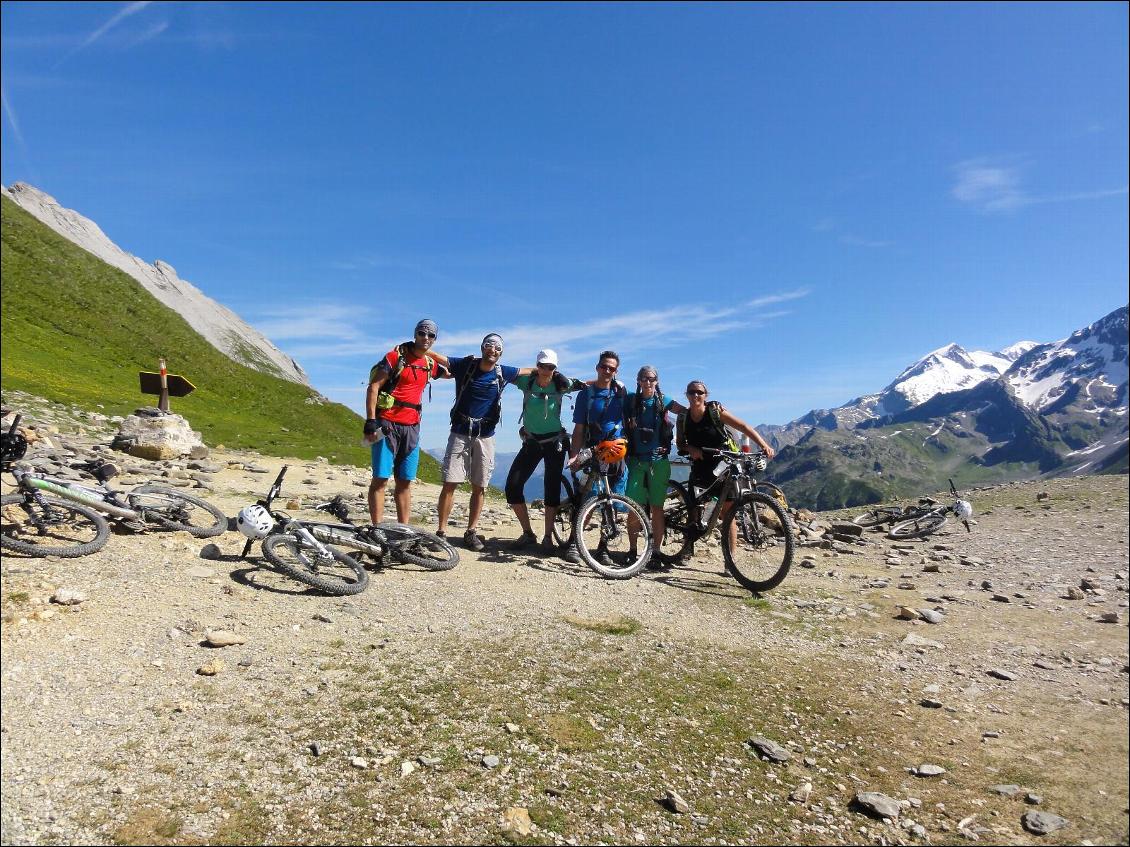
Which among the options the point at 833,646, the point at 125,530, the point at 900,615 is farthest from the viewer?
the point at 125,530

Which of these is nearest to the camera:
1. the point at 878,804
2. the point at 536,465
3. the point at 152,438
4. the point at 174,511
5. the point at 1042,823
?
the point at 1042,823

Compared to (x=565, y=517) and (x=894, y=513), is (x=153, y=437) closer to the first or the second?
(x=565, y=517)

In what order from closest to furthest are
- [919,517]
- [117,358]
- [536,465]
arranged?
1. [536,465]
2. [919,517]
3. [117,358]

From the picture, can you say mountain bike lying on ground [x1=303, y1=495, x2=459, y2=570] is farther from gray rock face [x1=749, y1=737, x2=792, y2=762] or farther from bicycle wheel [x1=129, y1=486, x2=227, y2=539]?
gray rock face [x1=749, y1=737, x2=792, y2=762]

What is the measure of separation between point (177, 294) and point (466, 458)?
7197 inches

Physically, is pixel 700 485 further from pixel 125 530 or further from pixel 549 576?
pixel 125 530

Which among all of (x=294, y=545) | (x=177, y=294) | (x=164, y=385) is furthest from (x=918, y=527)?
(x=177, y=294)

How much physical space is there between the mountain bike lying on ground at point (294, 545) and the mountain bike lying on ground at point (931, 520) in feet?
46.2

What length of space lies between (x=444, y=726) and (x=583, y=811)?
1.49 meters

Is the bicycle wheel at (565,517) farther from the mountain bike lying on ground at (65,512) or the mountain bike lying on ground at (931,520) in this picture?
the mountain bike lying on ground at (931,520)

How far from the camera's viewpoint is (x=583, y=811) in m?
4.12

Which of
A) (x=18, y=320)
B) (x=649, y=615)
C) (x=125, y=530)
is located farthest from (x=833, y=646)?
(x=18, y=320)

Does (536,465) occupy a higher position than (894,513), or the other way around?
(536,465)

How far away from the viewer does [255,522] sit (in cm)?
825
